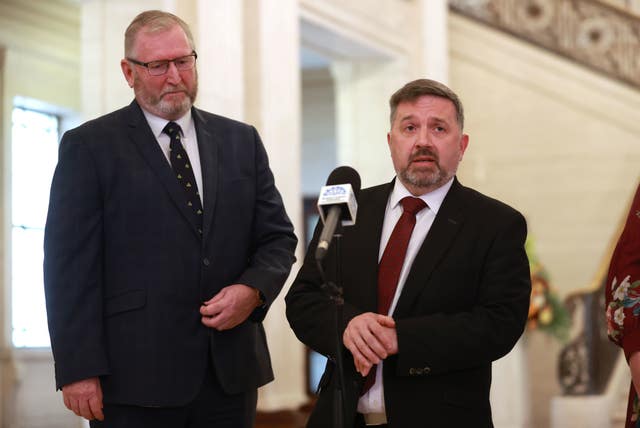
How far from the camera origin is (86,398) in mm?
3436

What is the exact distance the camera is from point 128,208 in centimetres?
364

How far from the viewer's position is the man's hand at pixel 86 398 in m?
3.43

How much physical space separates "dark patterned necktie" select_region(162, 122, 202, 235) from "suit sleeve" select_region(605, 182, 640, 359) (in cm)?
141

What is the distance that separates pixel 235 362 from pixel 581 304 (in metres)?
8.22

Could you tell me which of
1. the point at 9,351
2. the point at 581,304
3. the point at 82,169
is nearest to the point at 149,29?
the point at 82,169

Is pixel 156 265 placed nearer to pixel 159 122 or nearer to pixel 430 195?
pixel 159 122

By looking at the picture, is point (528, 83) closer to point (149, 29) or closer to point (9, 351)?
point (9, 351)

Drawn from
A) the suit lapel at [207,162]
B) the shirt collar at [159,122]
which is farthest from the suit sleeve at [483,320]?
the shirt collar at [159,122]

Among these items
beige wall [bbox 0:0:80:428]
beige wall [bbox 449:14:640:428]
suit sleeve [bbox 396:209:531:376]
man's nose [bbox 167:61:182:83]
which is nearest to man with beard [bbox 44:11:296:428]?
man's nose [bbox 167:61:182:83]

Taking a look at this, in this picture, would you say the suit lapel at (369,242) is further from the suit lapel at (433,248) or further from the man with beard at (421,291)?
the suit lapel at (433,248)

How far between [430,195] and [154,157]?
974 millimetres

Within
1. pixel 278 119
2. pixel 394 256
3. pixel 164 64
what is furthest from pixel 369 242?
pixel 278 119

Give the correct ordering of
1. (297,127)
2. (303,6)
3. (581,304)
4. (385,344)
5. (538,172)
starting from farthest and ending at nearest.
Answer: (538,172) → (581,304) → (303,6) → (297,127) → (385,344)

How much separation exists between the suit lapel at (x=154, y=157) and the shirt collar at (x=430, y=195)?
0.70 m
